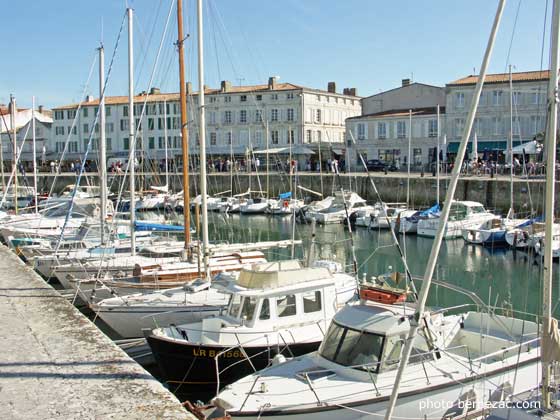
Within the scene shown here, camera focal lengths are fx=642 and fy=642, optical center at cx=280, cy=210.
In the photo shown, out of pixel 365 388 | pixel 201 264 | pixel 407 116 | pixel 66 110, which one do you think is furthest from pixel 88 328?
pixel 66 110

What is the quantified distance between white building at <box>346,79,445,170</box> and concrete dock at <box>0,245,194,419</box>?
175 feet

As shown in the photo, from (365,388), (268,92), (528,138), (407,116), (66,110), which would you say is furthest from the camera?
(66,110)

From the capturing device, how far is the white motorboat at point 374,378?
9.66 metres

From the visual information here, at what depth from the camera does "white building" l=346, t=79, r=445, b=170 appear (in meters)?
63.0

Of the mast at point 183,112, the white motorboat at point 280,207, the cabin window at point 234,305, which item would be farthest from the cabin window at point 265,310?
the white motorboat at point 280,207

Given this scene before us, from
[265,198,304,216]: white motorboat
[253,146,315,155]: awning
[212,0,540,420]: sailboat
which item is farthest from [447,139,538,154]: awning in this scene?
[212,0,540,420]: sailboat

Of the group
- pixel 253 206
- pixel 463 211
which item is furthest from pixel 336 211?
pixel 463 211

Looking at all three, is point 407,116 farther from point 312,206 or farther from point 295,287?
point 295,287

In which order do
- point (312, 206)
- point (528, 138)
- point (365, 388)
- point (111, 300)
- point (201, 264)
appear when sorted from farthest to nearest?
1. point (528, 138)
2. point (312, 206)
3. point (201, 264)
4. point (111, 300)
5. point (365, 388)

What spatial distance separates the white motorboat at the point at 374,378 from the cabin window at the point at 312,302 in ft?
8.54

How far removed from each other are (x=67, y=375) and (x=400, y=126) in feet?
195

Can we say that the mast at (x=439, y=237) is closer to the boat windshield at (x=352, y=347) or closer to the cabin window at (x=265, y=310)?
the boat windshield at (x=352, y=347)

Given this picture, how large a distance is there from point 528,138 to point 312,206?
2200 cm

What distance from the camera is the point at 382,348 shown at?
1022 centimetres
